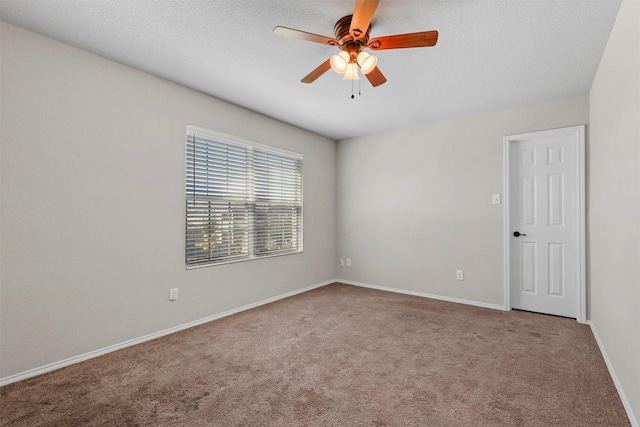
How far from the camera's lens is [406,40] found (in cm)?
187

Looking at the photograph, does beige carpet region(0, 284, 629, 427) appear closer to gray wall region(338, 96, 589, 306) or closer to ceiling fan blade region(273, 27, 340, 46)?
gray wall region(338, 96, 589, 306)

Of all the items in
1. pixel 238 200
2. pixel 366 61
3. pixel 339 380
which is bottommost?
pixel 339 380

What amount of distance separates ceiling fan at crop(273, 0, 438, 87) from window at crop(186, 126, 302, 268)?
171 centimetres

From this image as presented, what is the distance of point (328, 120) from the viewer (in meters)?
4.20

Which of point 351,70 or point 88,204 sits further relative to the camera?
point 88,204

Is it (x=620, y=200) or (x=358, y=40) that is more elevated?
(x=358, y=40)

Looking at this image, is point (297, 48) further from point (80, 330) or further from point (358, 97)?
point (80, 330)

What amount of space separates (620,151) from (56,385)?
13.0ft

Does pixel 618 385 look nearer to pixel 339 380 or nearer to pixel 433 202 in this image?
pixel 339 380

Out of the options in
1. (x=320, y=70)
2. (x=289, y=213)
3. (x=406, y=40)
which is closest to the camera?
(x=406, y=40)

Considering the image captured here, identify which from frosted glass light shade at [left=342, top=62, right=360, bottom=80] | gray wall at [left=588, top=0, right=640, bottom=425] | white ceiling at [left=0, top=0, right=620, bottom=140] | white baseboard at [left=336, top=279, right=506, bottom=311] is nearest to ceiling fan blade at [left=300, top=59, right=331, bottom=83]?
frosted glass light shade at [left=342, top=62, right=360, bottom=80]

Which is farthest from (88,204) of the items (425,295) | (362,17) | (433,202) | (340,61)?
(425,295)

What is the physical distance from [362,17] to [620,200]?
1936mm

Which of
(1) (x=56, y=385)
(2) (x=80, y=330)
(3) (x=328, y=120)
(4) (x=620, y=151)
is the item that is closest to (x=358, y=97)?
(3) (x=328, y=120)
